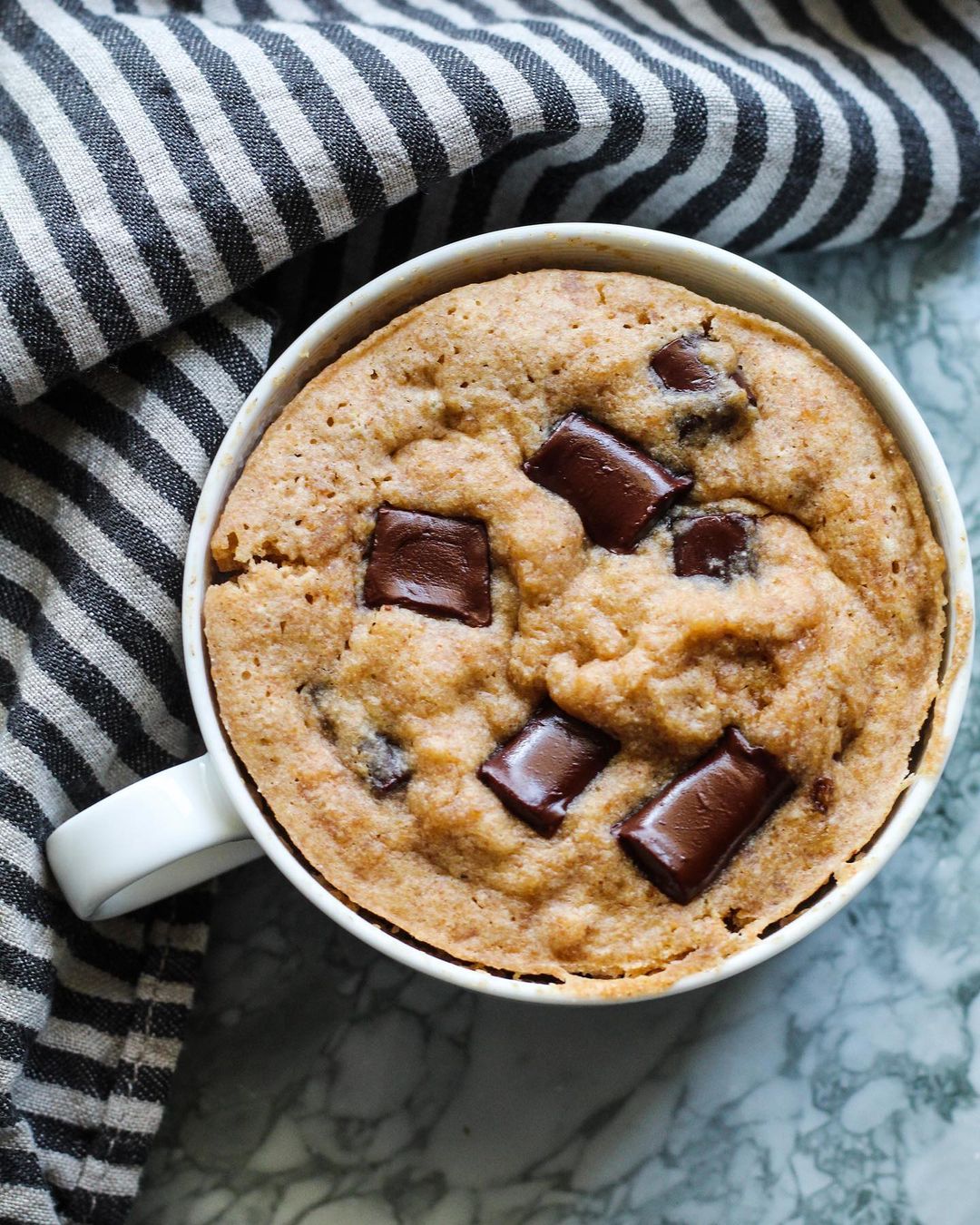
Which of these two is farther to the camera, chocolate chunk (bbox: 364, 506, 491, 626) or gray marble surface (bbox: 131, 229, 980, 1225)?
gray marble surface (bbox: 131, 229, 980, 1225)

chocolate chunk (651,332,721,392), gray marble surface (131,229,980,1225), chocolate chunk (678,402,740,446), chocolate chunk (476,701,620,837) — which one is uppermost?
chocolate chunk (651,332,721,392)

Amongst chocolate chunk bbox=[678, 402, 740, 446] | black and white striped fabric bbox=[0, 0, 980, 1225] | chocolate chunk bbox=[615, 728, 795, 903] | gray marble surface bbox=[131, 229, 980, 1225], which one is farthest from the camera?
gray marble surface bbox=[131, 229, 980, 1225]

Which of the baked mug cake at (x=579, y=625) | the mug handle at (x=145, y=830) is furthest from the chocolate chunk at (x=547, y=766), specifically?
the mug handle at (x=145, y=830)

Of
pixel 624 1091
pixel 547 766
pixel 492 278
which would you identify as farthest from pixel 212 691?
pixel 624 1091

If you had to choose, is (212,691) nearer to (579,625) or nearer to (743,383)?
(579,625)

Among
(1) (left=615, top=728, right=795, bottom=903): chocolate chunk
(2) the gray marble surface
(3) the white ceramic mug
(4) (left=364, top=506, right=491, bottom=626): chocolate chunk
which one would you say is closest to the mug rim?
(3) the white ceramic mug

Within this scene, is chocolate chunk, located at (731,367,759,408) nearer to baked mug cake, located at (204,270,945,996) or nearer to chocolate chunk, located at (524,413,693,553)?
baked mug cake, located at (204,270,945,996)

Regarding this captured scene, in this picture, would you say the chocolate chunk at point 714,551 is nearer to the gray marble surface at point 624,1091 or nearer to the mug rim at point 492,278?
the mug rim at point 492,278
